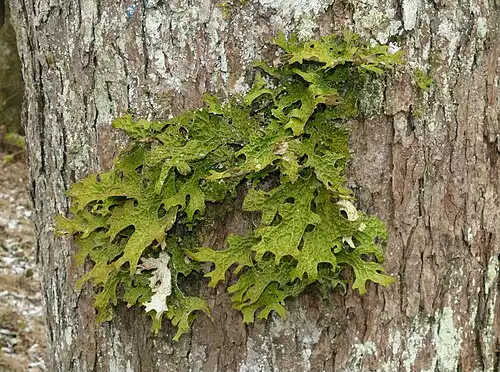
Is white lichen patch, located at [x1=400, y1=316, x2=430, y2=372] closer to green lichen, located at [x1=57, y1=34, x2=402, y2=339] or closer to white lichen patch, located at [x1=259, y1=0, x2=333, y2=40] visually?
green lichen, located at [x1=57, y1=34, x2=402, y2=339]

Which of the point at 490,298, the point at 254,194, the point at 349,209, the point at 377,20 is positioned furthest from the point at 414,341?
the point at 377,20

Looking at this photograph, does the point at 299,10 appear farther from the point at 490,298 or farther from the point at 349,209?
the point at 490,298

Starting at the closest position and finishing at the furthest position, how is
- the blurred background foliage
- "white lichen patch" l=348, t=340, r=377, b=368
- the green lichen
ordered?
the green lichen
"white lichen patch" l=348, t=340, r=377, b=368
the blurred background foliage

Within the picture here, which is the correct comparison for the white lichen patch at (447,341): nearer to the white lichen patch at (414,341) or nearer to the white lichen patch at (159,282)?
the white lichen patch at (414,341)

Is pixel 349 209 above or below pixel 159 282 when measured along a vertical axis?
above

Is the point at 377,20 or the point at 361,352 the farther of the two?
the point at 361,352

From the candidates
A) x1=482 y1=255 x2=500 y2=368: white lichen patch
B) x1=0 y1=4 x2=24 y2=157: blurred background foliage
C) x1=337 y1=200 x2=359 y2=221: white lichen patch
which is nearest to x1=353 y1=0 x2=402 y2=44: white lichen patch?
x1=337 y1=200 x2=359 y2=221: white lichen patch
